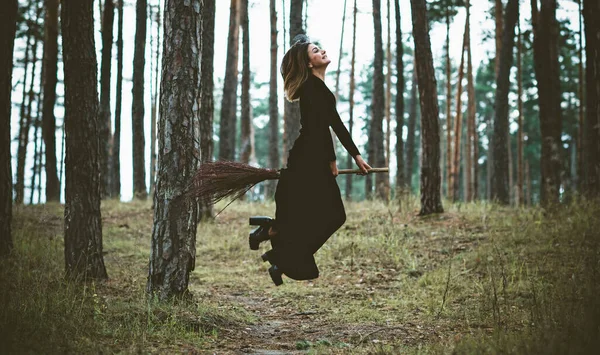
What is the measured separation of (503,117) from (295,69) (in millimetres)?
13168

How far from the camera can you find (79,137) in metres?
7.86

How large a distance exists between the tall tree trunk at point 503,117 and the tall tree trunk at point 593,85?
17.9 ft

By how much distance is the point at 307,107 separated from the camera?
572 cm

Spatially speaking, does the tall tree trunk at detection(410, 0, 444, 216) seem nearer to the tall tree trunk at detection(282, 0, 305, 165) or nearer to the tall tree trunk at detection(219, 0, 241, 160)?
the tall tree trunk at detection(282, 0, 305, 165)

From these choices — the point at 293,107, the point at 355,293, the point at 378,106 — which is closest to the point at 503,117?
the point at 378,106

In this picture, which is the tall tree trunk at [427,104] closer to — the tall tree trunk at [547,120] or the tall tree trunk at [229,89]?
the tall tree trunk at [547,120]

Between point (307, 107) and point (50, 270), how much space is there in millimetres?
5143

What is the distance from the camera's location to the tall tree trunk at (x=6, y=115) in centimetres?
877

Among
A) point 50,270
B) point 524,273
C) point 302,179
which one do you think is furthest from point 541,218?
point 50,270

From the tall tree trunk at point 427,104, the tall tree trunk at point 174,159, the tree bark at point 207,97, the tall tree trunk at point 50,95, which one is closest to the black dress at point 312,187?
the tall tree trunk at point 174,159

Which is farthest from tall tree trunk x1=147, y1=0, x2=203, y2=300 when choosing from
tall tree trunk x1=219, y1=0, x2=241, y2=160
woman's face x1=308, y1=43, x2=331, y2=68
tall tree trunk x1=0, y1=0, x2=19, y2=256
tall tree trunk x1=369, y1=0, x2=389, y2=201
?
tall tree trunk x1=369, y1=0, x2=389, y2=201

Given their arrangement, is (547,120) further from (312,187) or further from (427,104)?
(312,187)

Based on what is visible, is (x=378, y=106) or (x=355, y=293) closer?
(x=355, y=293)

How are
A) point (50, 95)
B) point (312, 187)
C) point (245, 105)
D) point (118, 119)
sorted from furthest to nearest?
point (245, 105)
point (118, 119)
point (50, 95)
point (312, 187)
